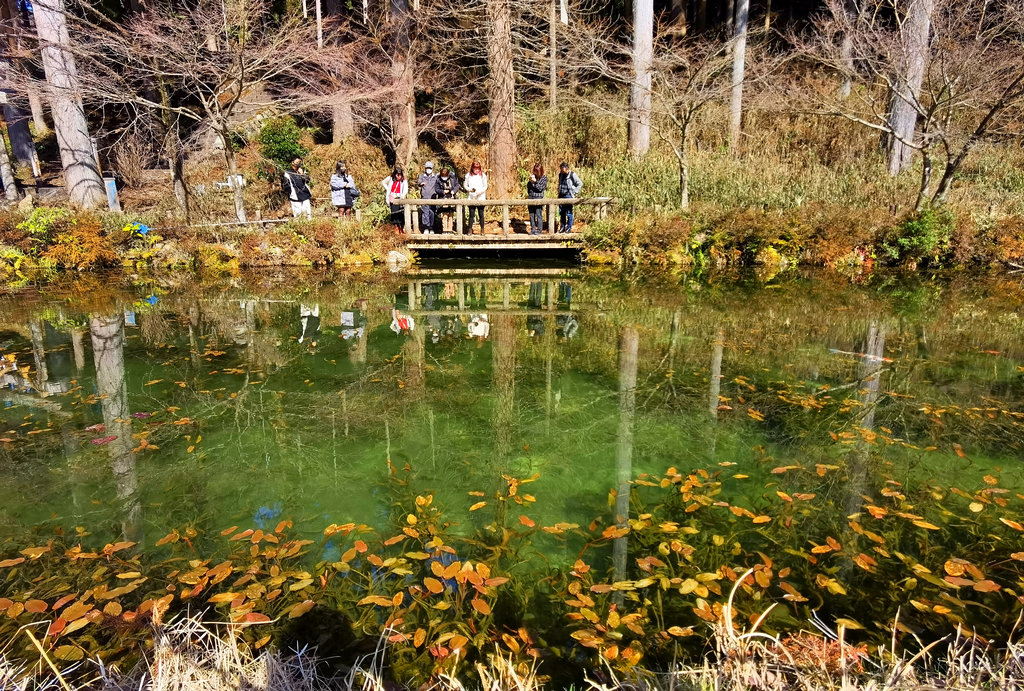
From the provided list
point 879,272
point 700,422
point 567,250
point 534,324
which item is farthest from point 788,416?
point 567,250

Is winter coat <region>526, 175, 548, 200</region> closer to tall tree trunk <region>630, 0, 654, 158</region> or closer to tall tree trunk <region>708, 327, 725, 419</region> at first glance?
tall tree trunk <region>630, 0, 654, 158</region>

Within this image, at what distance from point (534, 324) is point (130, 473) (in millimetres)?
5138

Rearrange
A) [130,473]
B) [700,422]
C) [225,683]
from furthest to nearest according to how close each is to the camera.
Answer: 1. [700,422]
2. [130,473]
3. [225,683]

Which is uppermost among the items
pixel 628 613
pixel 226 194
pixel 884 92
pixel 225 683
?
pixel 884 92

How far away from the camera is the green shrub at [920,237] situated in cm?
1128

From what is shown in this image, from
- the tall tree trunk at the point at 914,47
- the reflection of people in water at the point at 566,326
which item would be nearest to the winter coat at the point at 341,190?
the reflection of people in water at the point at 566,326

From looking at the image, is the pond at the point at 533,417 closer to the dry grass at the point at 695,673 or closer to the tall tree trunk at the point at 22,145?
the dry grass at the point at 695,673

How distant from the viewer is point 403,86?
1744 cm

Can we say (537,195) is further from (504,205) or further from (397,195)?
(397,195)

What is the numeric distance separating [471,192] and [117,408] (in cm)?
945

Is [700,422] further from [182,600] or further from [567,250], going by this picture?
[567,250]

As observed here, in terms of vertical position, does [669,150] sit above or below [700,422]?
above

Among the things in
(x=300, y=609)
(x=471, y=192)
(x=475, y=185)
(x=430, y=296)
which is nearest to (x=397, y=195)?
(x=471, y=192)

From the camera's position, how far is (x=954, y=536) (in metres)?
3.52
